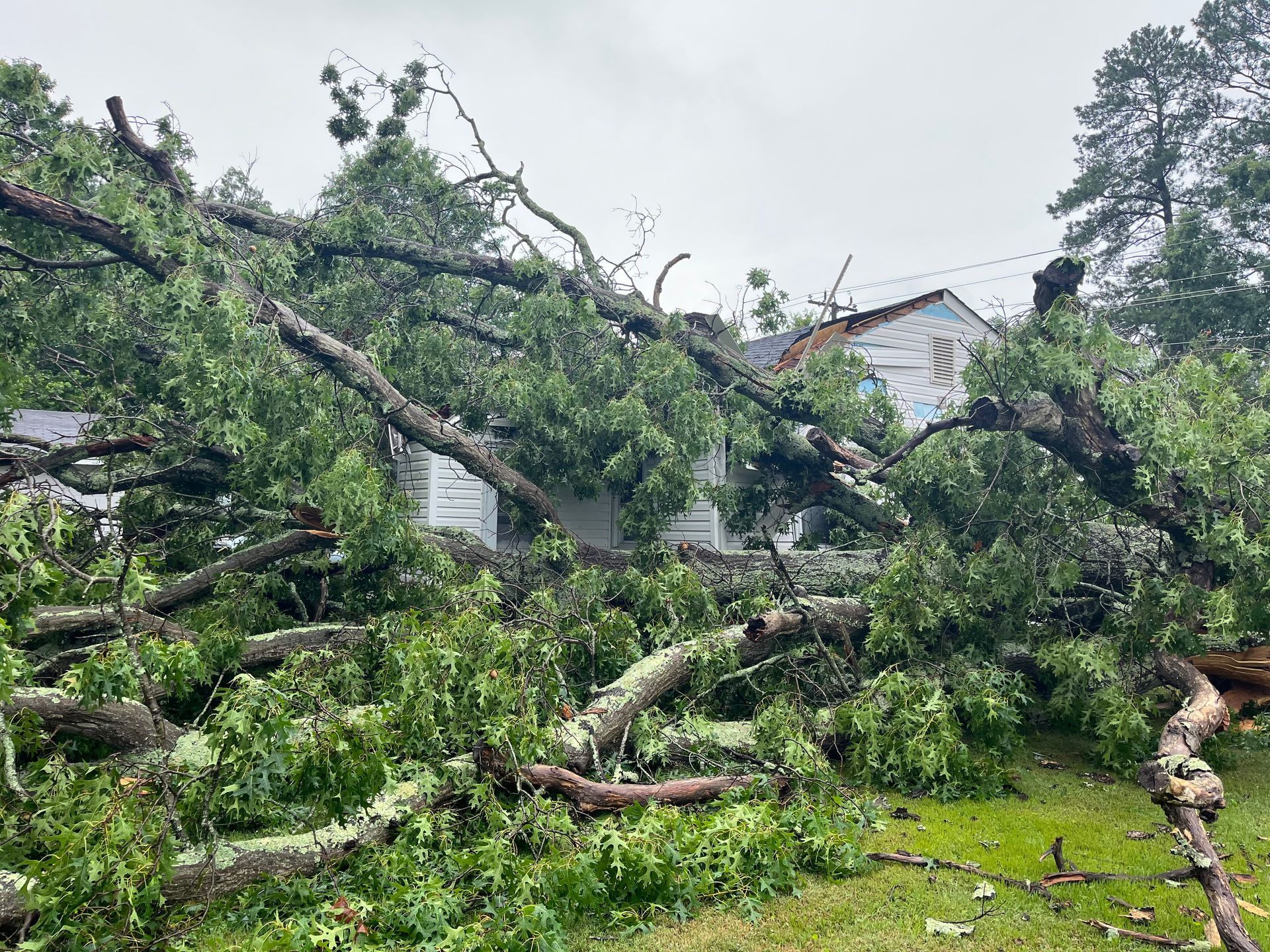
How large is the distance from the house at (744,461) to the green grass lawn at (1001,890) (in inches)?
124

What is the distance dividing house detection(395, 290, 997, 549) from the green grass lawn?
3.16 metres

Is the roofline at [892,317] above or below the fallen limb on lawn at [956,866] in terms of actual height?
above

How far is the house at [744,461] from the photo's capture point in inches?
397

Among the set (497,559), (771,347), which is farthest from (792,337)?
(497,559)

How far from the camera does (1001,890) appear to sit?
11.8ft

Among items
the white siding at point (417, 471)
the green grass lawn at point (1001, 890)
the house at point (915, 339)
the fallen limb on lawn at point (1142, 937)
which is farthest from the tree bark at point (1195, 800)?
the house at point (915, 339)

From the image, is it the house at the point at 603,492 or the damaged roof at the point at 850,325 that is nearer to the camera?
the house at the point at 603,492

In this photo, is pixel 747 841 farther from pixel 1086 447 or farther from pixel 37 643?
pixel 37 643

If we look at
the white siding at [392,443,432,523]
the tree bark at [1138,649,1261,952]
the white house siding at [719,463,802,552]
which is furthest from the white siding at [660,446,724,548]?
the tree bark at [1138,649,1261,952]

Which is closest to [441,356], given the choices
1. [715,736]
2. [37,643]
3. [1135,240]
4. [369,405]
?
[369,405]

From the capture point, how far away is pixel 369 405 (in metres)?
7.40

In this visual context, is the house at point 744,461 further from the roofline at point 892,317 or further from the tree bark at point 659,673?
the tree bark at point 659,673

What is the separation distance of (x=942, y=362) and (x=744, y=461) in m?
9.23

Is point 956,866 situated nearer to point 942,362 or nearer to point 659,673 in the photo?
point 659,673
